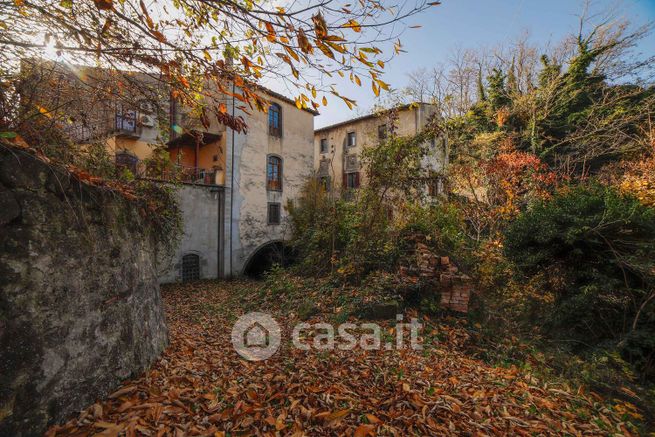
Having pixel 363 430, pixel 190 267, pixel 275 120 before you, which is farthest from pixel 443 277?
pixel 275 120

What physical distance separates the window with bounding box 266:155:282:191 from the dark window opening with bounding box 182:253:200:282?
5.17m

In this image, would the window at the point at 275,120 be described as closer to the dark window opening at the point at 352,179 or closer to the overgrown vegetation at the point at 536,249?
the overgrown vegetation at the point at 536,249

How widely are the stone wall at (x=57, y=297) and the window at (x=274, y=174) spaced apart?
12.3m

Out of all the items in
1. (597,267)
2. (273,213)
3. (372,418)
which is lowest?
(372,418)

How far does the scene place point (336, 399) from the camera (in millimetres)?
3000

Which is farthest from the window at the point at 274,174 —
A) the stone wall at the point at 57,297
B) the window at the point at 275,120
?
the stone wall at the point at 57,297

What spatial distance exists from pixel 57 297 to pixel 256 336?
3.26 m

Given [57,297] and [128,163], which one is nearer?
[57,297]

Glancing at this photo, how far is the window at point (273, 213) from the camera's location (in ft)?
50.6

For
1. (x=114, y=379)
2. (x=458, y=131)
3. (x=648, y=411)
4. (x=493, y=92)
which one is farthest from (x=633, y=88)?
(x=114, y=379)

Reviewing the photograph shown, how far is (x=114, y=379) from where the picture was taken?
9.35 feet

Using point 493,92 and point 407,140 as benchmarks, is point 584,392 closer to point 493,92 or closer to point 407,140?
point 407,140

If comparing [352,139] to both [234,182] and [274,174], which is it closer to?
[274,174]

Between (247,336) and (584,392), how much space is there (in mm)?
5233
